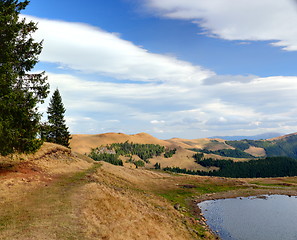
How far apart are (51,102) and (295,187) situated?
332 ft

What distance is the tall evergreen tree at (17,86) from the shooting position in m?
26.0

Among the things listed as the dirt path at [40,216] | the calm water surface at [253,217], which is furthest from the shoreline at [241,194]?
the dirt path at [40,216]

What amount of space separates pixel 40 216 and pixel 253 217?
47631 mm

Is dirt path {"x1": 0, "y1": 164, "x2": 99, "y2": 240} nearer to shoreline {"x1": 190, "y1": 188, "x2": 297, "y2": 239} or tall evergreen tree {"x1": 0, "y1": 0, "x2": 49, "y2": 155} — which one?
tall evergreen tree {"x1": 0, "y1": 0, "x2": 49, "y2": 155}

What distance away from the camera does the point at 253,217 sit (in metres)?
52.9

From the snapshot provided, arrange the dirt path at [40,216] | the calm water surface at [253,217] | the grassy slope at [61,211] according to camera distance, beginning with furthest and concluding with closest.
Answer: the calm water surface at [253,217], the grassy slope at [61,211], the dirt path at [40,216]

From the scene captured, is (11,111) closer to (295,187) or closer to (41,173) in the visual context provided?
(41,173)

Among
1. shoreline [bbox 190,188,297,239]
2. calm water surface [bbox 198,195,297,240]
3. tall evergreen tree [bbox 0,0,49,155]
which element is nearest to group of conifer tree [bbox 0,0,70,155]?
tall evergreen tree [bbox 0,0,49,155]

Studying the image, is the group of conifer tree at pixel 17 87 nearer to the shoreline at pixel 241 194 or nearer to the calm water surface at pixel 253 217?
the calm water surface at pixel 253 217

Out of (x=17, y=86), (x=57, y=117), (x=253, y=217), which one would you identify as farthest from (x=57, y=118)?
(x=253, y=217)

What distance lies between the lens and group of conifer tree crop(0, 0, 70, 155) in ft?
85.5

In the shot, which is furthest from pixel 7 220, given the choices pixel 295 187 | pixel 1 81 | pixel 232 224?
pixel 295 187

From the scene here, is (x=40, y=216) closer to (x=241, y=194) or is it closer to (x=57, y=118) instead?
(x=57, y=118)

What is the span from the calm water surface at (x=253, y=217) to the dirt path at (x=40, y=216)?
28.0 meters
